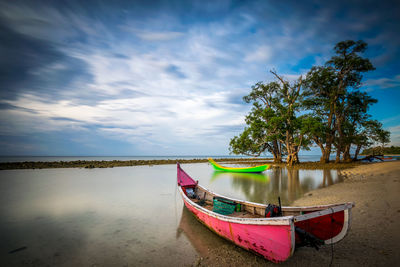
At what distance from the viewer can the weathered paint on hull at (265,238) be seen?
319cm

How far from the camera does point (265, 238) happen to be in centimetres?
355

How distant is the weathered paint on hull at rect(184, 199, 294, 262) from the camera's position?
3188 mm

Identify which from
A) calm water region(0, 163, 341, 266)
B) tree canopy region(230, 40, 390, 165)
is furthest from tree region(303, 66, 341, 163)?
calm water region(0, 163, 341, 266)

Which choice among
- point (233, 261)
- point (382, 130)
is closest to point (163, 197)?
point (233, 261)

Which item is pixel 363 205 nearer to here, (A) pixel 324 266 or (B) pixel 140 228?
(A) pixel 324 266

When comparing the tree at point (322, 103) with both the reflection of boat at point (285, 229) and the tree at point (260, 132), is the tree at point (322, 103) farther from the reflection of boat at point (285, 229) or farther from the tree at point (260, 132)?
the reflection of boat at point (285, 229)

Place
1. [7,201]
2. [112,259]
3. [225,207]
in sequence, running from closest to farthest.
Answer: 1. [112,259]
2. [225,207]
3. [7,201]

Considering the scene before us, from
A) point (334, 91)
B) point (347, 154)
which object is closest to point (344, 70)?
point (334, 91)

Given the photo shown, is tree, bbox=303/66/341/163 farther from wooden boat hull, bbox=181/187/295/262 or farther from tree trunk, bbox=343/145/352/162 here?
wooden boat hull, bbox=181/187/295/262

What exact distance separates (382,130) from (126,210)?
31.5 m

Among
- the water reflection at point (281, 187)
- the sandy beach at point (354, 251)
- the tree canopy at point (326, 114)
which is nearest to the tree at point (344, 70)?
the tree canopy at point (326, 114)

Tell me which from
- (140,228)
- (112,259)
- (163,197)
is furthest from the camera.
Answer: (163,197)

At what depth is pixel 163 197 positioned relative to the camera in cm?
1122

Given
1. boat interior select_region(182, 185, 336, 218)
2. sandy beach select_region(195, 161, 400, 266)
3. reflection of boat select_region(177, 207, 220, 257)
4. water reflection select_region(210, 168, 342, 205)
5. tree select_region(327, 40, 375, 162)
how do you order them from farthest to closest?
tree select_region(327, 40, 375, 162), water reflection select_region(210, 168, 342, 205), reflection of boat select_region(177, 207, 220, 257), boat interior select_region(182, 185, 336, 218), sandy beach select_region(195, 161, 400, 266)
